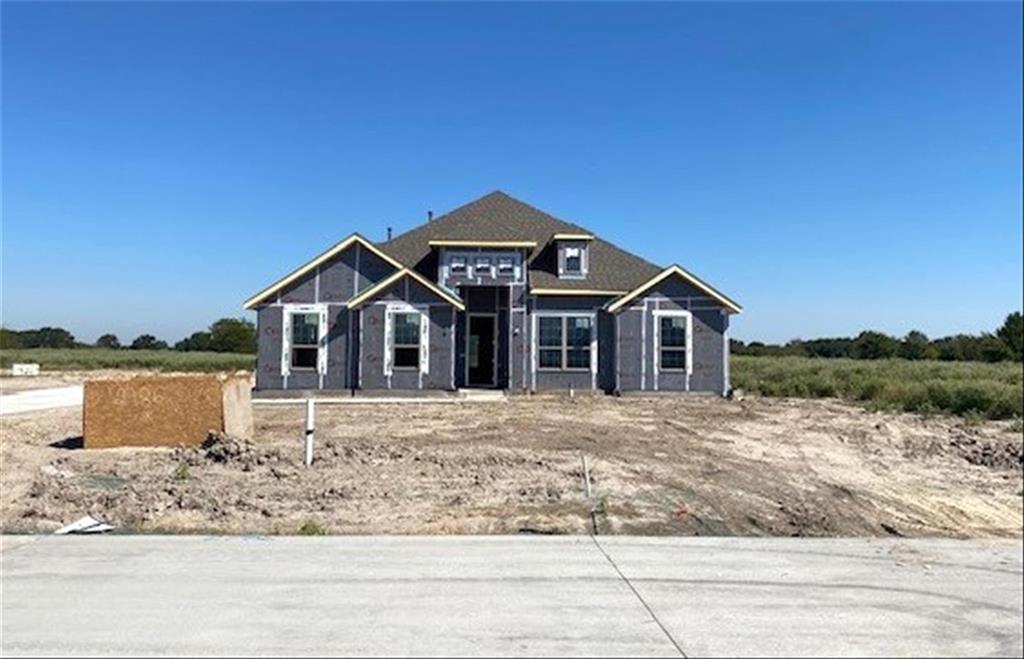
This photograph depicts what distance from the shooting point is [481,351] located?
26750mm

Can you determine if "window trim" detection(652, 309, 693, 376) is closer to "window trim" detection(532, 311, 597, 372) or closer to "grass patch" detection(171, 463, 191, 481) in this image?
"window trim" detection(532, 311, 597, 372)

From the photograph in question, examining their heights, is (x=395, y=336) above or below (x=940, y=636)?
above

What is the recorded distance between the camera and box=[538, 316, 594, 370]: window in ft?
81.5

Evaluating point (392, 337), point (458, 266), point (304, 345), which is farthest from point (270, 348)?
point (458, 266)

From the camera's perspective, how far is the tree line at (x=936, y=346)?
204cm

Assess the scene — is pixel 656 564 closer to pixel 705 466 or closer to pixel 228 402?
pixel 705 466

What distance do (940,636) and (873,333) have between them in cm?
222

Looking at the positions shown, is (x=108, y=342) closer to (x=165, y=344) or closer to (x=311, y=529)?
(x=165, y=344)

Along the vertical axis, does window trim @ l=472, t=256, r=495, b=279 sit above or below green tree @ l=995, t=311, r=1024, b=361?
above

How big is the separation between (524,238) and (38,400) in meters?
15.8

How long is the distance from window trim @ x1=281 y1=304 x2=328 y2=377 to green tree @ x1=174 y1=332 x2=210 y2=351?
86.9 ft

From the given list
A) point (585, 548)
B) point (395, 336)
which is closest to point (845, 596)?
point (585, 548)

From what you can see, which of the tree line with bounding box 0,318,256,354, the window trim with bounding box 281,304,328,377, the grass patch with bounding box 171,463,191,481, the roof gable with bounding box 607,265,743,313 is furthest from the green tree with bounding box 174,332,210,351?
the grass patch with bounding box 171,463,191,481

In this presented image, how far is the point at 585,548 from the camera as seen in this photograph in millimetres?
6574
